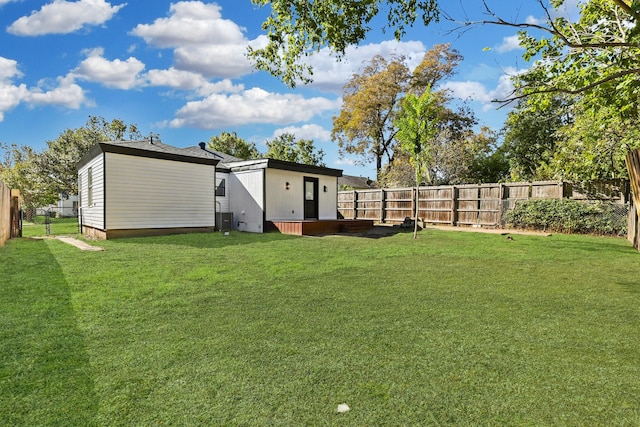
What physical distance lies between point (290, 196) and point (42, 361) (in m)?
11.9

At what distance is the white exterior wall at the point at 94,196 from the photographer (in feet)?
34.3

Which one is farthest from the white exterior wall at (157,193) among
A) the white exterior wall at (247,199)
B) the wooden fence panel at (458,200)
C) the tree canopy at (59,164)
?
the tree canopy at (59,164)

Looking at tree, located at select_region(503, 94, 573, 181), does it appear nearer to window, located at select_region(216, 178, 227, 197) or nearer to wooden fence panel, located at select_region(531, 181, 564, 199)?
wooden fence panel, located at select_region(531, 181, 564, 199)

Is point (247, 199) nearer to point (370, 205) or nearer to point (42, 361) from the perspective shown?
point (370, 205)

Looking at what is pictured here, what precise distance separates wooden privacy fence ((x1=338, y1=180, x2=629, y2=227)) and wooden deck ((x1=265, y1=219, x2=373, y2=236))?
Result: 286cm

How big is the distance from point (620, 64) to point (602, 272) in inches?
130

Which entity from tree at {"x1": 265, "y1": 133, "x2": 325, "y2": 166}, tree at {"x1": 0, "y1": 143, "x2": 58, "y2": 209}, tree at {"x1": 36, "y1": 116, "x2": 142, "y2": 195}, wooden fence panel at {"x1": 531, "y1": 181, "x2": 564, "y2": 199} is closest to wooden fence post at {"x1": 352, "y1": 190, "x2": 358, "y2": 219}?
wooden fence panel at {"x1": 531, "y1": 181, "x2": 564, "y2": 199}

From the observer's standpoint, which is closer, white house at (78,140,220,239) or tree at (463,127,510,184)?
white house at (78,140,220,239)

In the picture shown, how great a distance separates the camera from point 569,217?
11641 millimetres

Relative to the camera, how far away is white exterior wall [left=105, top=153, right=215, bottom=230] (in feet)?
34.0

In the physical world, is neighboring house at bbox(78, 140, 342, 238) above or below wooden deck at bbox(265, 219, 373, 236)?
above

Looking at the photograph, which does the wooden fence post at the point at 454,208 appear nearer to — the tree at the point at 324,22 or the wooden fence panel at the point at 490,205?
the wooden fence panel at the point at 490,205

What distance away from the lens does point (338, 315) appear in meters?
3.39

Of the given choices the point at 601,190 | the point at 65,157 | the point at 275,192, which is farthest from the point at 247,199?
the point at 65,157
